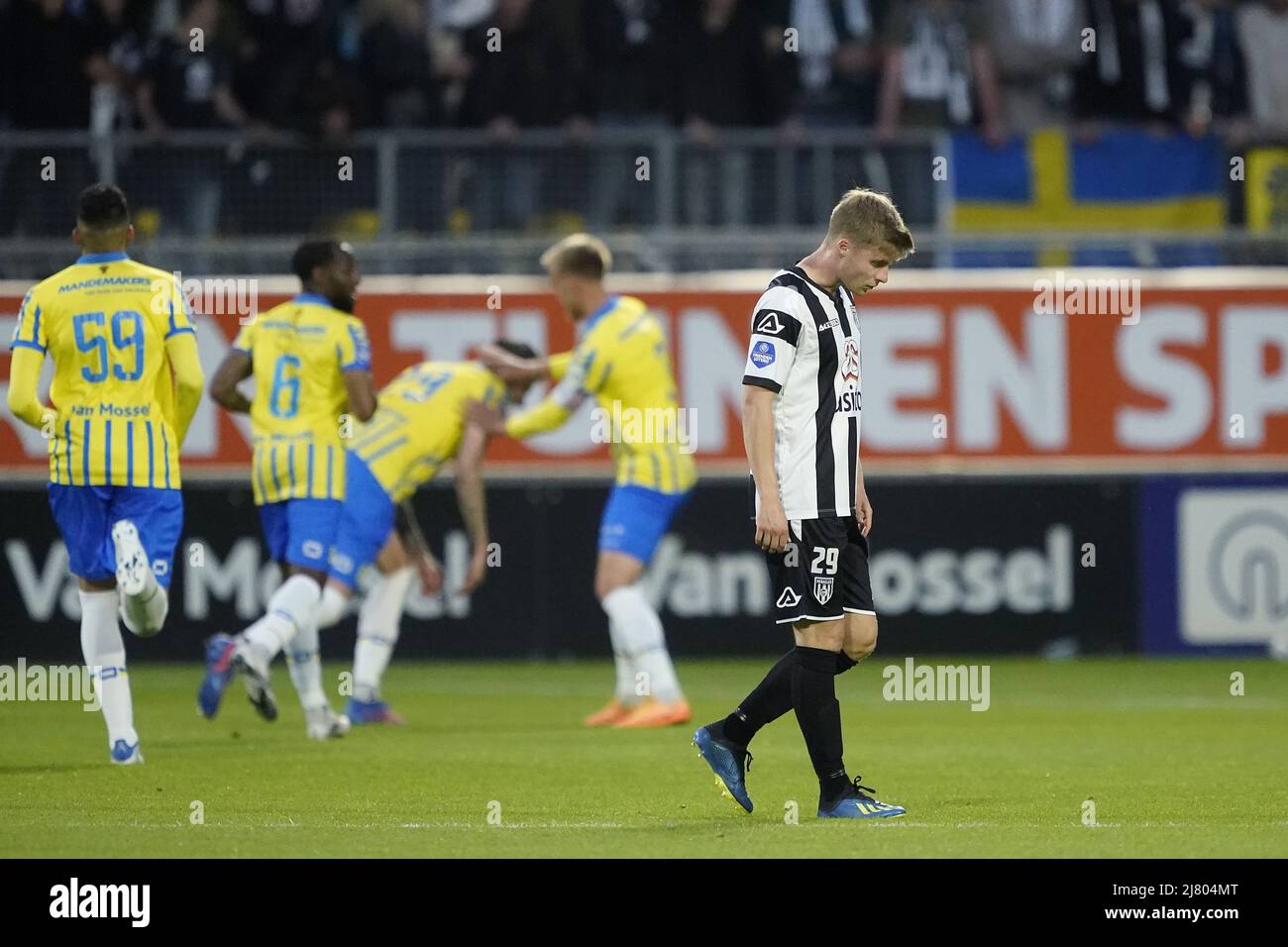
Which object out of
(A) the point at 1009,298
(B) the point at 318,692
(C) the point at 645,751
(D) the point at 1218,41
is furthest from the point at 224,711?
(D) the point at 1218,41

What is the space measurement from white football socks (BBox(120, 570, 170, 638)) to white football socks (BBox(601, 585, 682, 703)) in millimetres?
2663

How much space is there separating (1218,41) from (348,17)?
6661 mm

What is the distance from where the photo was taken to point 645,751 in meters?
10.1

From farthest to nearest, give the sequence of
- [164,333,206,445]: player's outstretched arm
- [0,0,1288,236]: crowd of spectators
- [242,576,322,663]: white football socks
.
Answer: [0,0,1288,236]: crowd of spectators
[242,576,322,663]: white football socks
[164,333,206,445]: player's outstretched arm

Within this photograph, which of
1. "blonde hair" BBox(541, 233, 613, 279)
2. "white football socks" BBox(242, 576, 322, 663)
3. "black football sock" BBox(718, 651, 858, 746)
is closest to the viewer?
"black football sock" BBox(718, 651, 858, 746)

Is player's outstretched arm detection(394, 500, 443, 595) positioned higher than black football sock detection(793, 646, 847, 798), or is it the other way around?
player's outstretched arm detection(394, 500, 443, 595)

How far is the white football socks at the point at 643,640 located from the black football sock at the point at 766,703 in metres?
3.51

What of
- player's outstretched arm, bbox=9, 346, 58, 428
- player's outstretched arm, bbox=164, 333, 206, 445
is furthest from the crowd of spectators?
player's outstretched arm, bbox=9, 346, 58, 428

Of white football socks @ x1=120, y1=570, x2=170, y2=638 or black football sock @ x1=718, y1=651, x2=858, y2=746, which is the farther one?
white football socks @ x1=120, y1=570, x2=170, y2=638

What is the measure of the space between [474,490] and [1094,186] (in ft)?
22.1

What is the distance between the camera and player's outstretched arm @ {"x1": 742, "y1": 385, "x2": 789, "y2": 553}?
7395 millimetres

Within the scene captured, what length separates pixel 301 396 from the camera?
34.9 feet

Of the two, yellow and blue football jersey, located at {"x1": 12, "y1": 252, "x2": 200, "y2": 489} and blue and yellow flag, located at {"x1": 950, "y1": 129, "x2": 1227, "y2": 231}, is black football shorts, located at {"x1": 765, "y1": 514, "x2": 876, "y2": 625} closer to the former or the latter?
yellow and blue football jersey, located at {"x1": 12, "y1": 252, "x2": 200, "y2": 489}

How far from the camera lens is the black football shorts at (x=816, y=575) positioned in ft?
24.7
